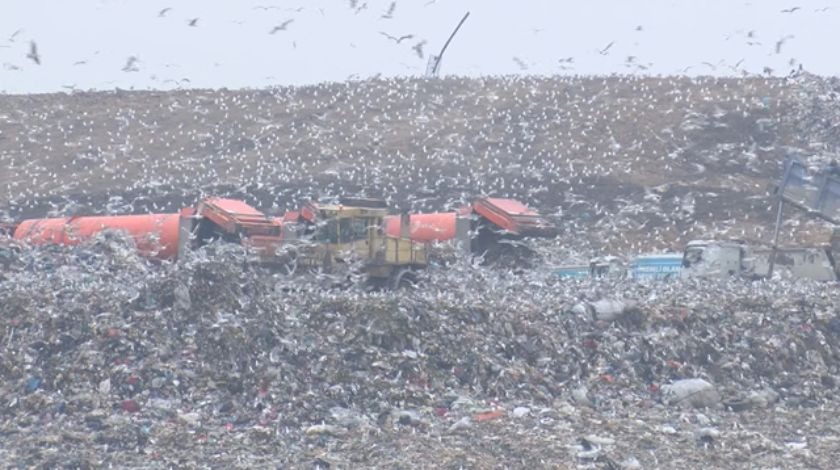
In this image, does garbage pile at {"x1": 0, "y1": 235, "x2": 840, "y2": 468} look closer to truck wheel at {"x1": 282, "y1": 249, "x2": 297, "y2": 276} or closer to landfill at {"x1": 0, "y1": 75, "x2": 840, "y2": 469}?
landfill at {"x1": 0, "y1": 75, "x2": 840, "y2": 469}

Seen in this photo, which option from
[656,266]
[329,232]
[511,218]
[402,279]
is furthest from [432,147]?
[402,279]

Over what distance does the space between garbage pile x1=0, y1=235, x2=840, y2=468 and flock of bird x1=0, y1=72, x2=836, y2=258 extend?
1466 centimetres

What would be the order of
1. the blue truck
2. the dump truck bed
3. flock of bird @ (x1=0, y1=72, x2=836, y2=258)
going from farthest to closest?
flock of bird @ (x1=0, y1=72, x2=836, y2=258), the dump truck bed, the blue truck

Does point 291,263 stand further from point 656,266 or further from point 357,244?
point 656,266

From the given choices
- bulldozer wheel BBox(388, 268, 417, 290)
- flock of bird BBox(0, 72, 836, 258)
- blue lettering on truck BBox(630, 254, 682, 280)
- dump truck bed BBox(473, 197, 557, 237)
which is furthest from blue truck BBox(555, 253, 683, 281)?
flock of bird BBox(0, 72, 836, 258)

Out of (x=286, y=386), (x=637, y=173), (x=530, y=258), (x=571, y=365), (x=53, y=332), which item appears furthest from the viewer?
(x=637, y=173)

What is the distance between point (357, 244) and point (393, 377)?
24.4 feet

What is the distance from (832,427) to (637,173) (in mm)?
21636

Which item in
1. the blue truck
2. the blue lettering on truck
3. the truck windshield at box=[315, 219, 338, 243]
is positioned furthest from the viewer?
the blue lettering on truck

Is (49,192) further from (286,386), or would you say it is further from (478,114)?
(286,386)

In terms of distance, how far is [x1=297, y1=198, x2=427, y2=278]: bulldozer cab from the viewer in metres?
19.3

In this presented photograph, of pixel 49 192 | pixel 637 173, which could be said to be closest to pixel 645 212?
pixel 637 173

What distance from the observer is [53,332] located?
1249 centimetres

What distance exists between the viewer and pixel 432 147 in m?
36.3
